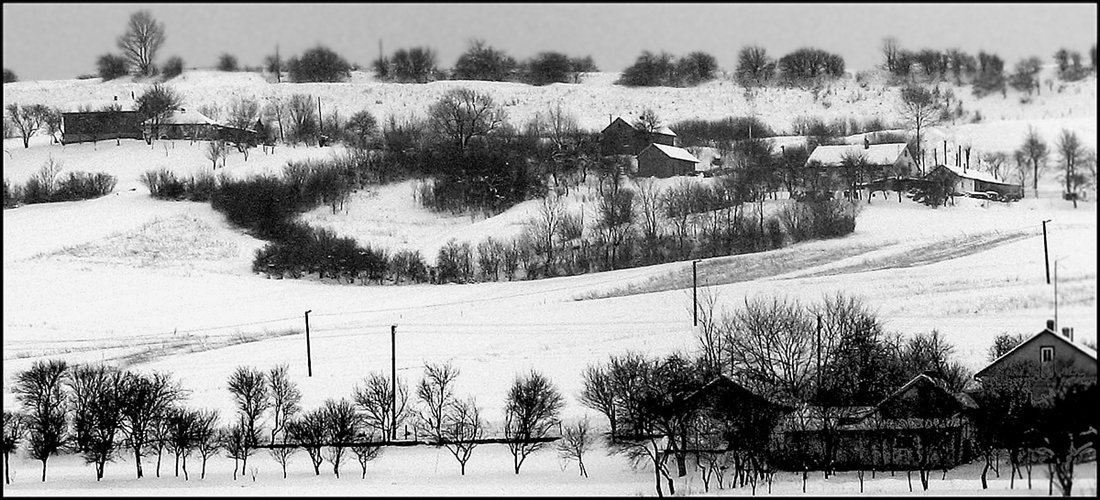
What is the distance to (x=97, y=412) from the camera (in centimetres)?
2323

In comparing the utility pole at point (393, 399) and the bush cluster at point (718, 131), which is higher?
the bush cluster at point (718, 131)

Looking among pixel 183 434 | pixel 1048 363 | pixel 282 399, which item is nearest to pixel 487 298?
pixel 282 399

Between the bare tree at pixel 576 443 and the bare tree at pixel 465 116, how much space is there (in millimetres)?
23530

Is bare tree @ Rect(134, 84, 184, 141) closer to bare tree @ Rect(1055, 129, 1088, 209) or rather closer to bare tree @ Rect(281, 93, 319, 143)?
bare tree @ Rect(281, 93, 319, 143)

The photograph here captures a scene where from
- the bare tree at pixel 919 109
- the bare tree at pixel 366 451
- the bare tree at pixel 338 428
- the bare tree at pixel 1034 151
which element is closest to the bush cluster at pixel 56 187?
the bare tree at pixel 338 428

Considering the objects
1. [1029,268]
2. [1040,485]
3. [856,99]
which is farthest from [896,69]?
[1040,485]

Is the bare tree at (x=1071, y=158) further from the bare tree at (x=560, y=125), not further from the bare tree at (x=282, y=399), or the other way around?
the bare tree at (x=560, y=125)

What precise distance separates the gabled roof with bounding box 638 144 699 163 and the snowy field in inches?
47.5

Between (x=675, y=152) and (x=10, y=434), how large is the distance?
25612 mm

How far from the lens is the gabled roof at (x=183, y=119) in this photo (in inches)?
2154

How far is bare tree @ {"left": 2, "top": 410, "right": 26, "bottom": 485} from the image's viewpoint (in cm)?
2231

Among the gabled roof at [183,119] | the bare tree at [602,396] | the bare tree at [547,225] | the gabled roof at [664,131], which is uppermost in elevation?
the gabled roof at [183,119]

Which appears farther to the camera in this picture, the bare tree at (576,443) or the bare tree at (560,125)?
the bare tree at (560,125)

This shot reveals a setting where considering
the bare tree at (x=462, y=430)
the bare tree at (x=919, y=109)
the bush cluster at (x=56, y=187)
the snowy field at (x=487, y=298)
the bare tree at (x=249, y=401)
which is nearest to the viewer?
the snowy field at (x=487, y=298)
